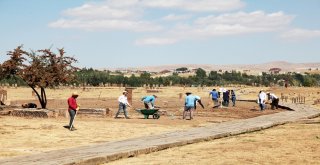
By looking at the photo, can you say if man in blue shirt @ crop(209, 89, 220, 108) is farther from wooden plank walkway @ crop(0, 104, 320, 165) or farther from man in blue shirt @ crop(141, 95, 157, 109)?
wooden plank walkway @ crop(0, 104, 320, 165)

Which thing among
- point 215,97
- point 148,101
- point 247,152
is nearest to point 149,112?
point 148,101

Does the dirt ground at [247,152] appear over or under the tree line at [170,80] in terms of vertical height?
under

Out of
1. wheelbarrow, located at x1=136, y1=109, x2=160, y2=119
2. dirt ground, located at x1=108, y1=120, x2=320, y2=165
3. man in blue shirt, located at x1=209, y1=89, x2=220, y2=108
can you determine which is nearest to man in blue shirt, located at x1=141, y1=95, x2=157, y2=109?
wheelbarrow, located at x1=136, y1=109, x2=160, y2=119

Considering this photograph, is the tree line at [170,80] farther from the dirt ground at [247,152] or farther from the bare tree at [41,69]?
the dirt ground at [247,152]

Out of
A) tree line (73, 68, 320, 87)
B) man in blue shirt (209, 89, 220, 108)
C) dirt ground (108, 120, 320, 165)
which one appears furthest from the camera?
tree line (73, 68, 320, 87)

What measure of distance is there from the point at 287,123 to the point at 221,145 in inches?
368

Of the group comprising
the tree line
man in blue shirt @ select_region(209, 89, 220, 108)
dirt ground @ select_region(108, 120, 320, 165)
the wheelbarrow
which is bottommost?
dirt ground @ select_region(108, 120, 320, 165)

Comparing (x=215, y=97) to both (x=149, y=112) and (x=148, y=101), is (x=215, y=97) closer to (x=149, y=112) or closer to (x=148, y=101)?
(x=148, y=101)

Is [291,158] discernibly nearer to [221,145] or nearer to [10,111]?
[221,145]

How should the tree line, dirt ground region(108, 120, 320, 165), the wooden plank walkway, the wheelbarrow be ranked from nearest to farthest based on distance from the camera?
the wooden plank walkway → dirt ground region(108, 120, 320, 165) → the wheelbarrow → the tree line

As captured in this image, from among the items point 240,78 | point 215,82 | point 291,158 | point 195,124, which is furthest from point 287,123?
point 240,78

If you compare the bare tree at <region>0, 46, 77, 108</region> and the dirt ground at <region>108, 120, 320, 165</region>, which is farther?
the bare tree at <region>0, 46, 77, 108</region>

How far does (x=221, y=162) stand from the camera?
38.6ft

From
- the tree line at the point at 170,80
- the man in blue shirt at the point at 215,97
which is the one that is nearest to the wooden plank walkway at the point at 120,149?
the man in blue shirt at the point at 215,97
